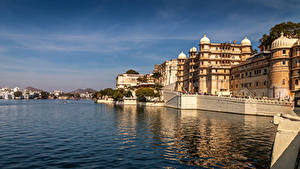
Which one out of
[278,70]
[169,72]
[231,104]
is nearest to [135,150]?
[231,104]

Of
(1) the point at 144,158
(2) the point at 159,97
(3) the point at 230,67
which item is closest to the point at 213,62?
(3) the point at 230,67

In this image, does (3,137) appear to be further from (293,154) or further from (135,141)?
(293,154)

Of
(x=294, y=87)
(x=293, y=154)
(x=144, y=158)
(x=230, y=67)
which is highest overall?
(x=230, y=67)

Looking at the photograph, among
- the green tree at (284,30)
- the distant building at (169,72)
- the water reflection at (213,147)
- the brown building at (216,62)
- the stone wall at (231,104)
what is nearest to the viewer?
the water reflection at (213,147)

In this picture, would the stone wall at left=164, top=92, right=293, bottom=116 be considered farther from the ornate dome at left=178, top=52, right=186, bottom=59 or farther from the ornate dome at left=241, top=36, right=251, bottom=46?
the ornate dome at left=241, top=36, right=251, bottom=46

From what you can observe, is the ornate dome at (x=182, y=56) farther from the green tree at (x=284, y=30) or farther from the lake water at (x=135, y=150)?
the lake water at (x=135, y=150)

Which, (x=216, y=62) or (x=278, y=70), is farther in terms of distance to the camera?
(x=216, y=62)

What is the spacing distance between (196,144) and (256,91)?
179ft

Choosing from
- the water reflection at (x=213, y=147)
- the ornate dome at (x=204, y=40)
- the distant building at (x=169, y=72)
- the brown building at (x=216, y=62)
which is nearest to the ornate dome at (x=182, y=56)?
the brown building at (x=216, y=62)

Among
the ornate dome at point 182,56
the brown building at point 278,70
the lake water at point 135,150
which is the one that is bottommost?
the lake water at point 135,150

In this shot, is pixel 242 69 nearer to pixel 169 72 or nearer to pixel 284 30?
pixel 284 30

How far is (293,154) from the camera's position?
14109mm

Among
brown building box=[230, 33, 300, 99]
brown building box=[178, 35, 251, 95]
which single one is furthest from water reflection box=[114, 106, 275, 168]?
brown building box=[178, 35, 251, 95]

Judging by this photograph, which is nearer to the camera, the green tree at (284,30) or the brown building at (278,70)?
the brown building at (278,70)
